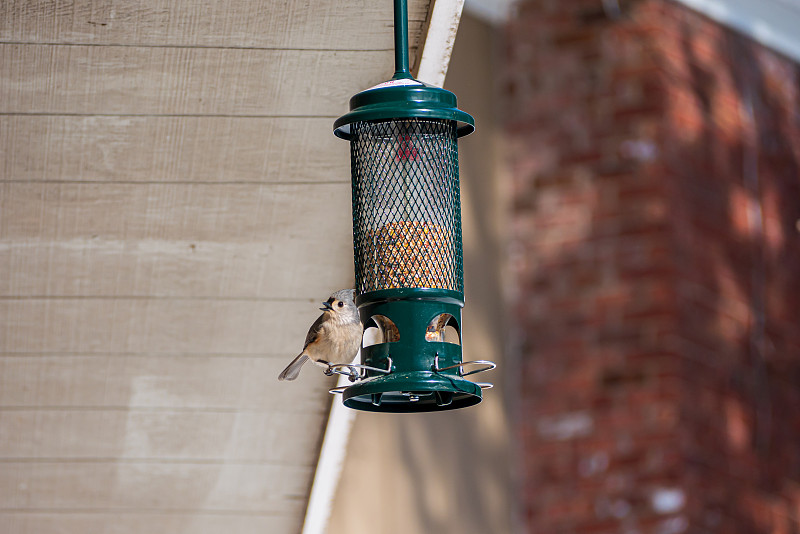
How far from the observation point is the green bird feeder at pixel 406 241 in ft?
6.07

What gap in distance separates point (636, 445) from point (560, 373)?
0.56 m

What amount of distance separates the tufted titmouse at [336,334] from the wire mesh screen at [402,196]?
0.57ft

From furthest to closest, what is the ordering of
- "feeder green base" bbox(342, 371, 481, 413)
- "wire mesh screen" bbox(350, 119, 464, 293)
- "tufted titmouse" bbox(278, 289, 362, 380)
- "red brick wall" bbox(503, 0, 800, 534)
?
1. "red brick wall" bbox(503, 0, 800, 534)
2. "tufted titmouse" bbox(278, 289, 362, 380)
3. "wire mesh screen" bbox(350, 119, 464, 293)
4. "feeder green base" bbox(342, 371, 481, 413)

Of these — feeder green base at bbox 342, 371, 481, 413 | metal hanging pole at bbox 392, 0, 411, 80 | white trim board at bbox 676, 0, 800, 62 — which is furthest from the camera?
white trim board at bbox 676, 0, 800, 62

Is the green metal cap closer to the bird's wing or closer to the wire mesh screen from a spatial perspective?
the wire mesh screen

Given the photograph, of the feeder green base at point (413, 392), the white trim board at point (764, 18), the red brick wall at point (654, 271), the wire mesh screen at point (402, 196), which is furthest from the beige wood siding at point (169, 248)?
the white trim board at point (764, 18)

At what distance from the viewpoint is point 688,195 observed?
16.5 ft

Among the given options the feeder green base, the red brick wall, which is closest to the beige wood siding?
the feeder green base

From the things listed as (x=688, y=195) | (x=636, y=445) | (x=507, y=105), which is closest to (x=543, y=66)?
(x=507, y=105)

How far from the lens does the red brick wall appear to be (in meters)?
4.88

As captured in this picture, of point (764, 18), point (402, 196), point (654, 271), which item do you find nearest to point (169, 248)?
point (402, 196)

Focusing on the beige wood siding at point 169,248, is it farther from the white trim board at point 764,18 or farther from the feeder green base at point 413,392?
the white trim board at point 764,18

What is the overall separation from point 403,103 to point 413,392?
458 mm

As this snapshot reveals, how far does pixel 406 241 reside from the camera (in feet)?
6.51
